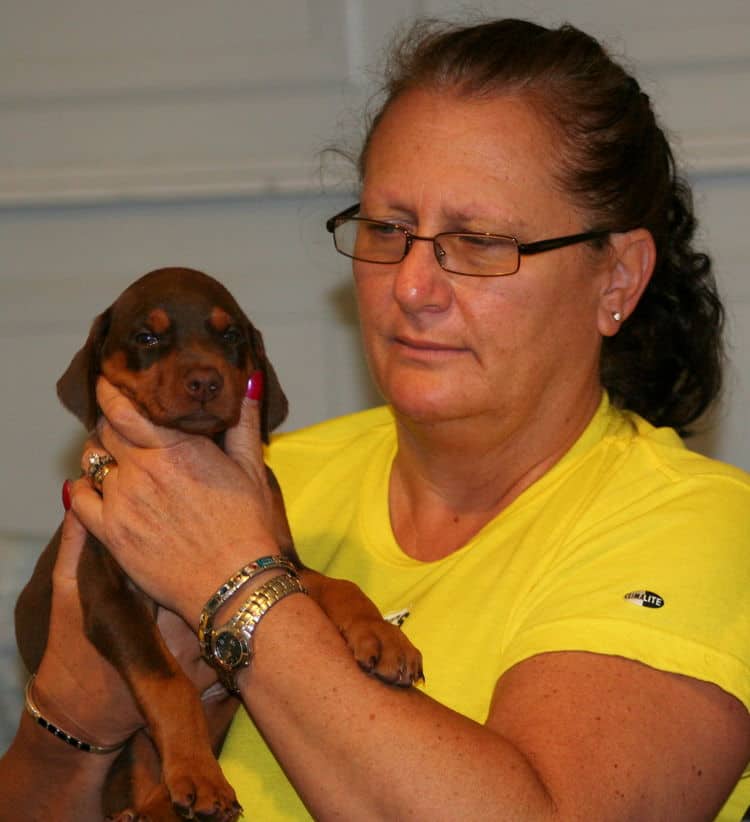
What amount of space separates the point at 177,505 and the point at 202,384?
18 centimetres

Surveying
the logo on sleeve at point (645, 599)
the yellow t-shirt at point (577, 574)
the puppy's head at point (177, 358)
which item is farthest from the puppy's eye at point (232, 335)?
the logo on sleeve at point (645, 599)

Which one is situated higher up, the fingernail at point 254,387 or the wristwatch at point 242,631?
the fingernail at point 254,387

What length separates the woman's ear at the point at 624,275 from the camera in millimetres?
2180

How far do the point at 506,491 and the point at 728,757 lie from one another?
2.03ft

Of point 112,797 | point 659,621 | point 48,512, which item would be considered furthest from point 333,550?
point 48,512

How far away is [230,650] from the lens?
5.77ft

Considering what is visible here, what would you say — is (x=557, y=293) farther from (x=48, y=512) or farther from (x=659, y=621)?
(x=48, y=512)

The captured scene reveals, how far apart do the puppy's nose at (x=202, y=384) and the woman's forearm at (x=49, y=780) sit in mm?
609

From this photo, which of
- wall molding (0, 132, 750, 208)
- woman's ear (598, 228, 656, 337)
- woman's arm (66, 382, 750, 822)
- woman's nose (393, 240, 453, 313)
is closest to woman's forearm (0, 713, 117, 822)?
woman's arm (66, 382, 750, 822)

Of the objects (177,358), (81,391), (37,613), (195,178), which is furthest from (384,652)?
(195,178)

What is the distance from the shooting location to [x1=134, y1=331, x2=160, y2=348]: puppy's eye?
7.08 ft

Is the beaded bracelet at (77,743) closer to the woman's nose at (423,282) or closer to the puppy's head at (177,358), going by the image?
the puppy's head at (177,358)

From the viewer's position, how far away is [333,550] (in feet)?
7.43

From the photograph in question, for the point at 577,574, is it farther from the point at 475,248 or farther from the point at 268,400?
the point at 268,400
